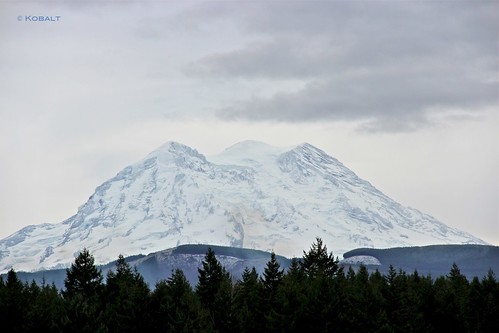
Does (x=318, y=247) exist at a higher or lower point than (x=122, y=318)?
higher

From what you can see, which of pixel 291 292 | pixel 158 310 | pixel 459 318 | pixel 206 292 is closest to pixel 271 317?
pixel 291 292

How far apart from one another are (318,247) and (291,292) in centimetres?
3379

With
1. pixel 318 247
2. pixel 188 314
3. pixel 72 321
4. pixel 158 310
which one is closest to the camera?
pixel 72 321

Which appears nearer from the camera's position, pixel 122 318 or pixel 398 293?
pixel 122 318

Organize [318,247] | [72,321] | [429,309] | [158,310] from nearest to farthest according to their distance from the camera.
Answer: [72,321], [158,310], [429,309], [318,247]

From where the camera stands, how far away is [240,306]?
133 meters

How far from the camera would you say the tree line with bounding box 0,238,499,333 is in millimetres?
110312

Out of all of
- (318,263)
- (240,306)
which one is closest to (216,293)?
(240,306)

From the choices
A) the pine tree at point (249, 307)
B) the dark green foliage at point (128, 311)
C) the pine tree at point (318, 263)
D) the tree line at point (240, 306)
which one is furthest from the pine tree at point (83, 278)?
the pine tree at point (318, 263)

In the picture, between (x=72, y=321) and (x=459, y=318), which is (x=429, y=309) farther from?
(x=72, y=321)

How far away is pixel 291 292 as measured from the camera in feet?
398

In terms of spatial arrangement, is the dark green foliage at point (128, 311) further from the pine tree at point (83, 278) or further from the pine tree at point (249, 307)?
the pine tree at point (249, 307)

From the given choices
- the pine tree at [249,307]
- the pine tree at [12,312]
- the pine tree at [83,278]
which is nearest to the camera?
the pine tree at [12,312]

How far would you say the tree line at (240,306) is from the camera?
4343 inches
